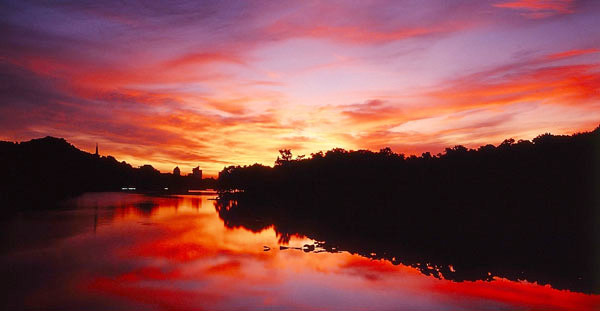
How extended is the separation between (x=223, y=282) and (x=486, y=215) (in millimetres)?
49341

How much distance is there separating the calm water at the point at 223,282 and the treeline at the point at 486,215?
14.0 ft

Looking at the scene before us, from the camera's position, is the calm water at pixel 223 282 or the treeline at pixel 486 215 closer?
the calm water at pixel 223 282

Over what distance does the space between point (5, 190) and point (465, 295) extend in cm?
12728

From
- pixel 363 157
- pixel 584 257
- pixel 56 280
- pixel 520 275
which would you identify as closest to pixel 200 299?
pixel 56 280

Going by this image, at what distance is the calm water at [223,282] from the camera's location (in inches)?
782

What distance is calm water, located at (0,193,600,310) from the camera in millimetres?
19875

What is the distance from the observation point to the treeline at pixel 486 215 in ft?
107

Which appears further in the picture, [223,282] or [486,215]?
[486,215]

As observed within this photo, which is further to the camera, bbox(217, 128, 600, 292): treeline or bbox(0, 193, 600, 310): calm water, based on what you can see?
bbox(217, 128, 600, 292): treeline

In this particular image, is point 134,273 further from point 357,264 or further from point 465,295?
point 465,295

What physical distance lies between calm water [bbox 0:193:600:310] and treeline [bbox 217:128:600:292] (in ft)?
14.0

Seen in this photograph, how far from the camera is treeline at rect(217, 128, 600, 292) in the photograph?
32688 mm

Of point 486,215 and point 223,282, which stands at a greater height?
point 486,215

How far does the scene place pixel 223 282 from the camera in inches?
933
